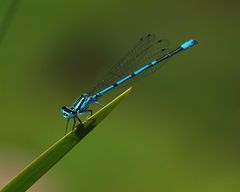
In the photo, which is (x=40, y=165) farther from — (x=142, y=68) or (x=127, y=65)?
(x=142, y=68)

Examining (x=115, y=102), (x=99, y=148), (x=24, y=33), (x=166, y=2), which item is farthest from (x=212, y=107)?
(x=115, y=102)

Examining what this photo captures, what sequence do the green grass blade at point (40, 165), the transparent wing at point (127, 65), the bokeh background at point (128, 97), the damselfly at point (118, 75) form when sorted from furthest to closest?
the bokeh background at point (128, 97) < the transparent wing at point (127, 65) < the damselfly at point (118, 75) < the green grass blade at point (40, 165)

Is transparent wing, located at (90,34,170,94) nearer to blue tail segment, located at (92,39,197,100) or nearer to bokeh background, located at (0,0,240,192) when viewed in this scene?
blue tail segment, located at (92,39,197,100)

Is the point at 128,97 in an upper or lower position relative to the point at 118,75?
lower

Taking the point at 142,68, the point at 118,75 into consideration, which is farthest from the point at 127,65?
the point at 142,68

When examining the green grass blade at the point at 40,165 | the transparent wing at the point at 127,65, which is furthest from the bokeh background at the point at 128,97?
the green grass blade at the point at 40,165

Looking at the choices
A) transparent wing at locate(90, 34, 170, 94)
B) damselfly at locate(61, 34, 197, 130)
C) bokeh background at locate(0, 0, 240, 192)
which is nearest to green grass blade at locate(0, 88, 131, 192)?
damselfly at locate(61, 34, 197, 130)

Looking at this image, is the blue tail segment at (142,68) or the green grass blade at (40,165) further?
the blue tail segment at (142,68)

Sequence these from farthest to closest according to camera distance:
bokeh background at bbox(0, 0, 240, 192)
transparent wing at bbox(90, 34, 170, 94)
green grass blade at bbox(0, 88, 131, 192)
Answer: bokeh background at bbox(0, 0, 240, 192) → transparent wing at bbox(90, 34, 170, 94) → green grass blade at bbox(0, 88, 131, 192)

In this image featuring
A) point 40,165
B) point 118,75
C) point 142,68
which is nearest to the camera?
point 40,165

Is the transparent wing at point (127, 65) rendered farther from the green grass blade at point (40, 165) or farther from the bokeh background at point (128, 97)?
the green grass blade at point (40, 165)
